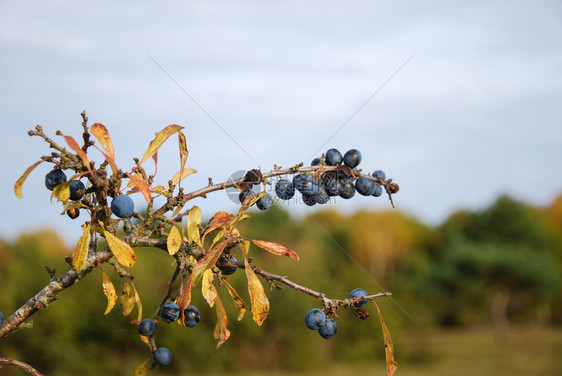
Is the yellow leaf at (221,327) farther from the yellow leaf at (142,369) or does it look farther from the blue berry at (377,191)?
the blue berry at (377,191)

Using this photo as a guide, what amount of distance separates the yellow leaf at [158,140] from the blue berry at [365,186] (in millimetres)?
872

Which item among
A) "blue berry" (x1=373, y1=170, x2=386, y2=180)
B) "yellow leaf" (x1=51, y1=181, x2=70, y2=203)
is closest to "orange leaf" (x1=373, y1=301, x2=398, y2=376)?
"blue berry" (x1=373, y1=170, x2=386, y2=180)

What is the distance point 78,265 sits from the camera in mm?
1713

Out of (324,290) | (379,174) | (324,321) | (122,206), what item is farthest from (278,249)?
(324,290)

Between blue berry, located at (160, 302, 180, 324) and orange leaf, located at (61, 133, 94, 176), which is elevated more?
orange leaf, located at (61, 133, 94, 176)

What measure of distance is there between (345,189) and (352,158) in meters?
0.15

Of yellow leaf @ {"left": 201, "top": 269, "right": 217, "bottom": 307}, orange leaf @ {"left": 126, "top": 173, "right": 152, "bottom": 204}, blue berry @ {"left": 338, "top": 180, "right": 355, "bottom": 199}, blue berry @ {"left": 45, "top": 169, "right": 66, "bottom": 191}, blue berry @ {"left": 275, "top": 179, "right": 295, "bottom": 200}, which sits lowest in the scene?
yellow leaf @ {"left": 201, "top": 269, "right": 217, "bottom": 307}

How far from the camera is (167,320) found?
2.12 m

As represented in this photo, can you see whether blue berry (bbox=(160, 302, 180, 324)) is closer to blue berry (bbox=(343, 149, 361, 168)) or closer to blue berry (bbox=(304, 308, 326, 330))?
blue berry (bbox=(304, 308, 326, 330))

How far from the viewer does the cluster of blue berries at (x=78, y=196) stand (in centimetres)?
179

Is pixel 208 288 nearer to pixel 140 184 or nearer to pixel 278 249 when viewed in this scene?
pixel 278 249

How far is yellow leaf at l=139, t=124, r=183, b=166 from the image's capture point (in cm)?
189

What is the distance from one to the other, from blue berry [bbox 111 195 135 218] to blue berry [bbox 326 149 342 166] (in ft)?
3.11

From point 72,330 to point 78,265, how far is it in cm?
2426
